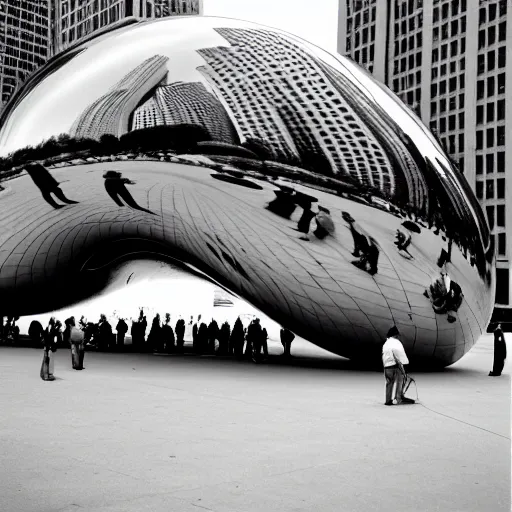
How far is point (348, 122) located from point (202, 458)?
8.31 metres

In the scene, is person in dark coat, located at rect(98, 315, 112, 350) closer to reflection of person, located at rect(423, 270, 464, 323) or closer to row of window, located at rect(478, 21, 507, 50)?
reflection of person, located at rect(423, 270, 464, 323)

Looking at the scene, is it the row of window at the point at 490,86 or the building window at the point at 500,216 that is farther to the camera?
the row of window at the point at 490,86

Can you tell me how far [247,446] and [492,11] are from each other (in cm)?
7788

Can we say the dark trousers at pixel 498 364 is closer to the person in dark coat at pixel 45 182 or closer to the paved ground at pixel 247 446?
the paved ground at pixel 247 446

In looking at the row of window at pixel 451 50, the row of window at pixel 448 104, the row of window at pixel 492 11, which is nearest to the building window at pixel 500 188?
the row of window at pixel 448 104

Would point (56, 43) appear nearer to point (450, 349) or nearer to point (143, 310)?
point (143, 310)

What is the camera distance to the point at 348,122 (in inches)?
538

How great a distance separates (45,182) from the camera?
596 inches

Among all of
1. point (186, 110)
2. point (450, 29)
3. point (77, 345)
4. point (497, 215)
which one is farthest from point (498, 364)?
point (450, 29)

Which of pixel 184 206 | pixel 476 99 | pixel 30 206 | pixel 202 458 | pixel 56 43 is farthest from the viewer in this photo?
pixel 56 43

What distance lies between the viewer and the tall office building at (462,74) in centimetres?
7469

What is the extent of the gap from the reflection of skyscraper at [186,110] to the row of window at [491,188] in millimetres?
65102

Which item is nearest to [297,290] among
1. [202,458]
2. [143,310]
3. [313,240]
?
[313,240]

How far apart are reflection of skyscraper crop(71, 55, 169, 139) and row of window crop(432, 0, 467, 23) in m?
73.0
